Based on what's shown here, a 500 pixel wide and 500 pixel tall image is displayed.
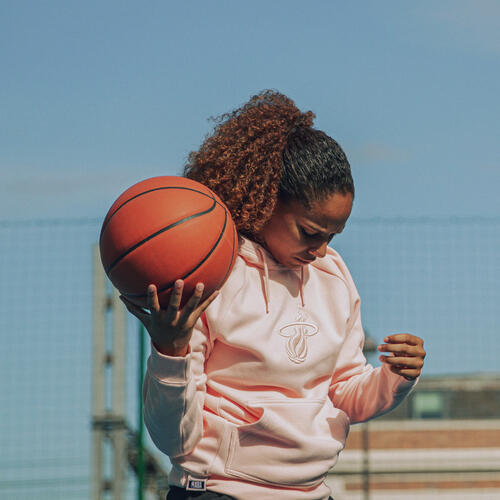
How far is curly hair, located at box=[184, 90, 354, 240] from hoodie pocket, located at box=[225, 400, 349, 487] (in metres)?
0.54

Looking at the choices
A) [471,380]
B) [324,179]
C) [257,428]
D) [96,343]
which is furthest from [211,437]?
[471,380]

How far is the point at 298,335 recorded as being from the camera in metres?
2.70

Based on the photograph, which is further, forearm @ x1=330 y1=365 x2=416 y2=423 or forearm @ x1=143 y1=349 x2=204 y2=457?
forearm @ x1=330 y1=365 x2=416 y2=423

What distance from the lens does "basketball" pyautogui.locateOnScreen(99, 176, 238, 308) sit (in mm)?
2387

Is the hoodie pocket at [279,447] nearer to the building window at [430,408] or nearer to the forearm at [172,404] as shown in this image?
the forearm at [172,404]

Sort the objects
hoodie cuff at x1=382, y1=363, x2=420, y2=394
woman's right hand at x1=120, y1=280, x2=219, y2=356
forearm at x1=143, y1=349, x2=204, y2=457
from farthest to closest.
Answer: hoodie cuff at x1=382, y1=363, x2=420, y2=394 → forearm at x1=143, y1=349, x2=204, y2=457 → woman's right hand at x1=120, y1=280, x2=219, y2=356

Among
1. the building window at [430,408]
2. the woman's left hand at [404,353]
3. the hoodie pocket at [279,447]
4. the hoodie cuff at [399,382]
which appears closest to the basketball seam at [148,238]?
the hoodie pocket at [279,447]

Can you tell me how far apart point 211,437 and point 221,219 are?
62 cm

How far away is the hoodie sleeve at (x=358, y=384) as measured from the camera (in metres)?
2.89

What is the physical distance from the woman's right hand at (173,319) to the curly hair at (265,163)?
414mm

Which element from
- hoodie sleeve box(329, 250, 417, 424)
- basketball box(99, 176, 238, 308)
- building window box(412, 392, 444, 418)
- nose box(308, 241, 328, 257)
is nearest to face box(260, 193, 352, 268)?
nose box(308, 241, 328, 257)

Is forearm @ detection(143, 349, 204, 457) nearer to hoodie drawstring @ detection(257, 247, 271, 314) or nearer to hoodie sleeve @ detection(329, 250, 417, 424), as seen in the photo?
hoodie drawstring @ detection(257, 247, 271, 314)

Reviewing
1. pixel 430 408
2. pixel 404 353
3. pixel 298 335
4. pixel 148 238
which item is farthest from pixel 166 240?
pixel 430 408

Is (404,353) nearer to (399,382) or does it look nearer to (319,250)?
(399,382)
